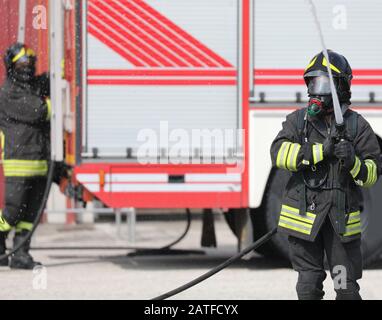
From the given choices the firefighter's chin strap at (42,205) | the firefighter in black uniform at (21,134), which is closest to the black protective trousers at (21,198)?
the firefighter in black uniform at (21,134)

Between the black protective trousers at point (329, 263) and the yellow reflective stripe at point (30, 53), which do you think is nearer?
the black protective trousers at point (329, 263)

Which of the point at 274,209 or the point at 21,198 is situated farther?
the point at 21,198

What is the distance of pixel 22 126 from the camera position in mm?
9727

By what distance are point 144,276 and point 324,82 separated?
12.2 ft

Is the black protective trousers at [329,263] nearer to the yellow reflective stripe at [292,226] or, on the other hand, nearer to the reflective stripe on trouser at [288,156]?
the yellow reflective stripe at [292,226]

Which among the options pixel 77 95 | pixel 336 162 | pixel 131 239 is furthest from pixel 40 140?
pixel 336 162

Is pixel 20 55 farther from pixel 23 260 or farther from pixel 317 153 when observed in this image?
pixel 317 153

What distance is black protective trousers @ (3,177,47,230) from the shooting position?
9.77 m

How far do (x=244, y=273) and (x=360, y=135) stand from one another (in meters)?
3.68

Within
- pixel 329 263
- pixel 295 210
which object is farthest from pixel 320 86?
pixel 329 263

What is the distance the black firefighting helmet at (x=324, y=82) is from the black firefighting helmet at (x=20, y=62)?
4093mm

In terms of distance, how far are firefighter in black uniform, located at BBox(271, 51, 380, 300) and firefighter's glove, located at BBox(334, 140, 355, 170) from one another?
0.10 meters

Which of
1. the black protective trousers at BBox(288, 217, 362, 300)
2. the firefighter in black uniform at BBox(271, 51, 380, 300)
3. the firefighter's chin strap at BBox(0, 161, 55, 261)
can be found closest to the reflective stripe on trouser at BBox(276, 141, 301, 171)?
the firefighter in black uniform at BBox(271, 51, 380, 300)

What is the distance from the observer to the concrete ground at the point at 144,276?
8.33 meters
